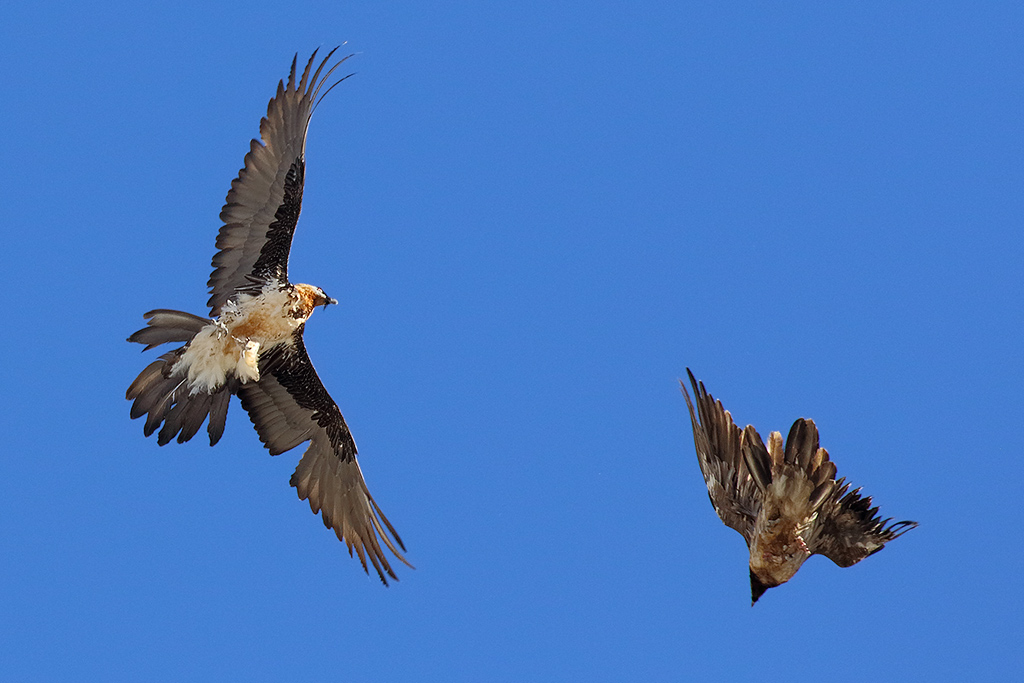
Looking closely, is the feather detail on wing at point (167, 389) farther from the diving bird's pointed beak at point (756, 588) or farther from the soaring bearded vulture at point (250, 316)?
the diving bird's pointed beak at point (756, 588)

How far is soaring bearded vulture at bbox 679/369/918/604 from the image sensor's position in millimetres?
8570

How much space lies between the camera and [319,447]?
1062 cm

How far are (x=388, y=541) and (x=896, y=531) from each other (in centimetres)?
418

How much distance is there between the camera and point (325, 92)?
9.67m

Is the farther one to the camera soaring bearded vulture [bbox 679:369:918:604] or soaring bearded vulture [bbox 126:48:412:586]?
soaring bearded vulture [bbox 126:48:412:586]

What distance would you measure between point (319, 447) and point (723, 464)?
3618 mm

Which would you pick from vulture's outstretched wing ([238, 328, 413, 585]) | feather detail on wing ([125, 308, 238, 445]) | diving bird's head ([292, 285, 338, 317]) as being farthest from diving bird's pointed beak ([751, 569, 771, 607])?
feather detail on wing ([125, 308, 238, 445])

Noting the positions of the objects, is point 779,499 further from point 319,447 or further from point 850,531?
point 319,447

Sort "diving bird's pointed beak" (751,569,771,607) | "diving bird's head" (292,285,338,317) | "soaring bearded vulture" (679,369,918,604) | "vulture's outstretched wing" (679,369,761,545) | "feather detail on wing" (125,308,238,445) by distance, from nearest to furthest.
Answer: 1. "soaring bearded vulture" (679,369,918,604)
2. "vulture's outstretched wing" (679,369,761,545)
3. "feather detail on wing" (125,308,238,445)
4. "diving bird's pointed beak" (751,569,771,607)
5. "diving bird's head" (292,285,338,317)

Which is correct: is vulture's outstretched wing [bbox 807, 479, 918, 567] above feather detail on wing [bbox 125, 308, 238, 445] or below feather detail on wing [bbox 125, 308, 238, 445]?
below

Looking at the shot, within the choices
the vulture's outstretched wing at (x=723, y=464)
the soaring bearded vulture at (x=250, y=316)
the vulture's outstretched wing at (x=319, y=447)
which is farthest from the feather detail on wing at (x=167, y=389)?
the vulture's outstretched wing at (x=723, y=464)

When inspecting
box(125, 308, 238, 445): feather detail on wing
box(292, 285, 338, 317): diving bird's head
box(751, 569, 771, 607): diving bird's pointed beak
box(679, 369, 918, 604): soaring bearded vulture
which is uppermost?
box(292, 285, 338, 317): diving bird's head

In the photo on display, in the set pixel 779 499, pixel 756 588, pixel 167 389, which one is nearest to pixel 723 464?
pixel 779 499

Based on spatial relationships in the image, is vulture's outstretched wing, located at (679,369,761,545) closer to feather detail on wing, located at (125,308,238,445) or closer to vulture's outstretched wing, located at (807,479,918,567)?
vulture's outstretched wing, located at (807,479,918,567)
